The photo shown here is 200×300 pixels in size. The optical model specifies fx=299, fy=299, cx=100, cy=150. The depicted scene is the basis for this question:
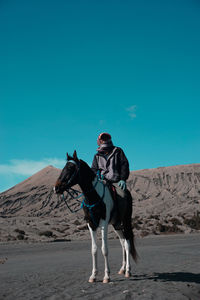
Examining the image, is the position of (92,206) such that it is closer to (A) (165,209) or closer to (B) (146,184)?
(A) (165,209)

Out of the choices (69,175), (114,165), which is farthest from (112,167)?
(69,175)

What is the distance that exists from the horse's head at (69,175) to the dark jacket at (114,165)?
1150 millimetres

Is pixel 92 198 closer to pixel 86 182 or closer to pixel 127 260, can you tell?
pixel 86 182

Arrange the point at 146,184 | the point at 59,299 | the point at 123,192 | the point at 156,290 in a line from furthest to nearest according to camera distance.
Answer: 1. the point at 146,184
2. the point at 123,192
3. the point at 156,290
4. the point at 59,299

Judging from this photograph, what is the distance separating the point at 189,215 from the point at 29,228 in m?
20.1

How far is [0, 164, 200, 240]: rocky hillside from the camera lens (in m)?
30.4

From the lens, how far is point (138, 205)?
5203 cm

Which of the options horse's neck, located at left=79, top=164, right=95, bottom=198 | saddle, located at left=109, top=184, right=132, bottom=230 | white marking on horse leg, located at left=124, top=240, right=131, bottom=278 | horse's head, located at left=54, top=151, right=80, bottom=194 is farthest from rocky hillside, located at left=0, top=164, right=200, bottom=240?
horse's head, located at left=54, top=151, right=80, bottom=194

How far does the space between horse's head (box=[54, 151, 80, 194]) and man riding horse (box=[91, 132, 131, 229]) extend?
114 centimetres

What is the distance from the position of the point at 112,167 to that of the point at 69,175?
59.6 inches

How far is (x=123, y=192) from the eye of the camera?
726cm

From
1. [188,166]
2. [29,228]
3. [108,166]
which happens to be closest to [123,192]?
[108,166]

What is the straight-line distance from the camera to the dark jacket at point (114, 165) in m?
7.32

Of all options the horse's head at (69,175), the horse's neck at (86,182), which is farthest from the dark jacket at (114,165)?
the horse's head at (69,175)
